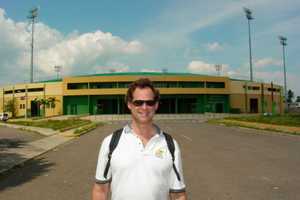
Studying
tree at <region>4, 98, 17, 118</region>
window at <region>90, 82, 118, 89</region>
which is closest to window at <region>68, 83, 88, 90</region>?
window at <region>90, 82, 118, 89</region>

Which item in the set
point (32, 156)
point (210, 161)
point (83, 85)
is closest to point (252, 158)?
point (210, 161)

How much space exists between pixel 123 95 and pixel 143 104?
69708mm

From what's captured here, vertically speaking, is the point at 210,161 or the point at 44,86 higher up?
the point at 44,86

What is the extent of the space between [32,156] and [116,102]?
63972 mm

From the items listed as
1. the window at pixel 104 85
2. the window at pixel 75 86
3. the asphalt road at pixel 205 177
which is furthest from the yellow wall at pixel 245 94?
the asphalt road at pixel 205 177

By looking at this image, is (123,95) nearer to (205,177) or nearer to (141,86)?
(205,177)

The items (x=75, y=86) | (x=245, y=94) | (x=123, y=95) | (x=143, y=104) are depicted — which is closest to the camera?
(x=143, y=104)

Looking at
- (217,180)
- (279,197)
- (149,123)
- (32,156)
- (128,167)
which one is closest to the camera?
(128,167)

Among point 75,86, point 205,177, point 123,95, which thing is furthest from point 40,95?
point 205,177

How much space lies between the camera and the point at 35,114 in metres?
83.2

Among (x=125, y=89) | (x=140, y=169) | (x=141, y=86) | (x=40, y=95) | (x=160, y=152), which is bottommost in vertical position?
(x=140, y=169)

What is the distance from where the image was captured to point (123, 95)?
72.2 metres

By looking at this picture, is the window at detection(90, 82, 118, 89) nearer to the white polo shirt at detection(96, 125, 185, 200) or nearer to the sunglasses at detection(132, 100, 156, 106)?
the sunglasses at detection(132, 100, 156, 106)

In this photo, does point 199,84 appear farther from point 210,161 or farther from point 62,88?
point 210,161
